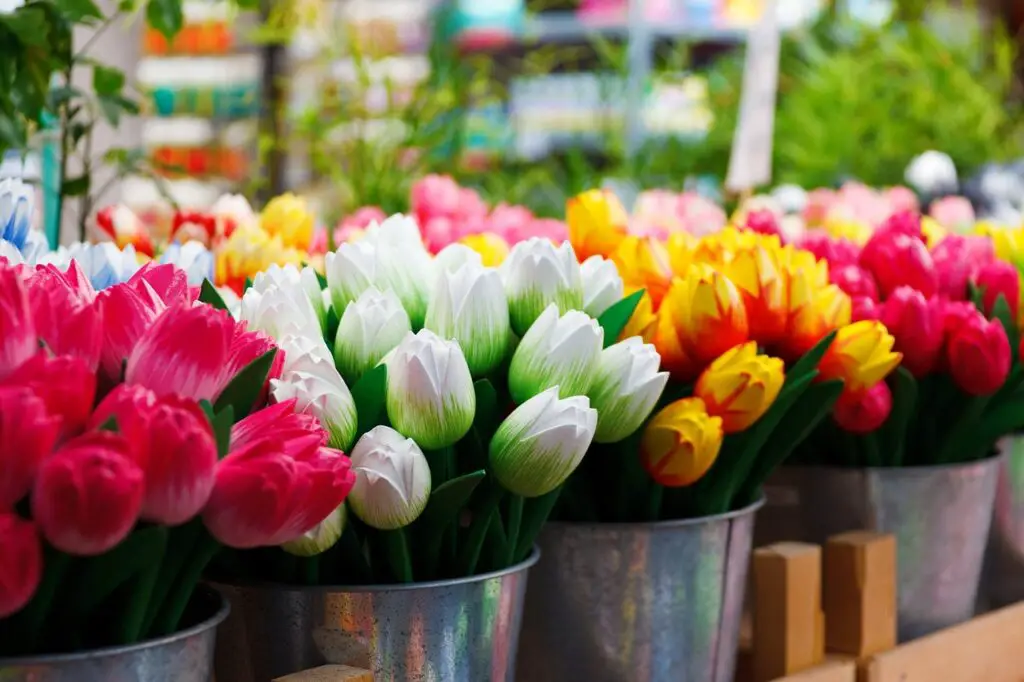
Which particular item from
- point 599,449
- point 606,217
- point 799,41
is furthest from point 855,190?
point 799,41

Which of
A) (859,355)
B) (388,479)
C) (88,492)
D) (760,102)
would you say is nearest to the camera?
(88,492)

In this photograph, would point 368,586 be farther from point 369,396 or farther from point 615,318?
point 615,318

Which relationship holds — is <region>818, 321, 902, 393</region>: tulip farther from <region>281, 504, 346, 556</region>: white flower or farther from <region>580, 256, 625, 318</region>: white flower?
<region>281, 504, 346, 556</region>: white flower

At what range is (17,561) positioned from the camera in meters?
0.47

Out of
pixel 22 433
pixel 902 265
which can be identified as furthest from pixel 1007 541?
pixel 22 433

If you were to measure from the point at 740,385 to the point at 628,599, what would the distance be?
0.47ft

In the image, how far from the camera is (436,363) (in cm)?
62

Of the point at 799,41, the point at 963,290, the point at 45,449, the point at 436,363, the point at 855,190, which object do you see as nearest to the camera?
the point at 45,449

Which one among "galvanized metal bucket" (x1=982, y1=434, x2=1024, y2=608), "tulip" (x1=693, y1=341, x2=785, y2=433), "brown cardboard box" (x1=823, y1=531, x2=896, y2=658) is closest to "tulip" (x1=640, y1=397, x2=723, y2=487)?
"tulip" (x1=693, y1=341, x2=785, y2=433)

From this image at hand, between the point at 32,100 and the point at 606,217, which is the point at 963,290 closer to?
the point at 606,217

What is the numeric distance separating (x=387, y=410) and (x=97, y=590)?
19 centimetres

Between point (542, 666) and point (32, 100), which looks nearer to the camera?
point (542, 666)

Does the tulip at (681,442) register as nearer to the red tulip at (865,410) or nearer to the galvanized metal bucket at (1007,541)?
the red tulip at (865,410)

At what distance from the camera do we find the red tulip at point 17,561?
18.1 inches
